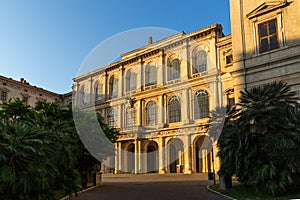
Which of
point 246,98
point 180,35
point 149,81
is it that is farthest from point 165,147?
point 246,98

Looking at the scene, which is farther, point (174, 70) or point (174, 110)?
point (174, 70)

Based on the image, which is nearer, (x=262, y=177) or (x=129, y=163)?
(x=262, y=177)

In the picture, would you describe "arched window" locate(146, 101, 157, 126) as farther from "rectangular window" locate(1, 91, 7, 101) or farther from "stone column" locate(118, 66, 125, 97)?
"rectangular window" locate(1, 91, 7, 101)

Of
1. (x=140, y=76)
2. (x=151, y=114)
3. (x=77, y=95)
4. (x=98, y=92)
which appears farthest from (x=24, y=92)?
(x=151, y=114)

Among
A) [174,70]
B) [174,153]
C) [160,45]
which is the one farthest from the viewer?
[160,45]

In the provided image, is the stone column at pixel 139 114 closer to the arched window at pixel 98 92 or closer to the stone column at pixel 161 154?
the stone column at pixel 161 154

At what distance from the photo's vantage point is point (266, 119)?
12.5 m

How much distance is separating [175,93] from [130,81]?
30.3 feet

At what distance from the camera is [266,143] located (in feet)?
40.4

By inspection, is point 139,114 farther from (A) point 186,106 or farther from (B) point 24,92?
(B) point 24,92

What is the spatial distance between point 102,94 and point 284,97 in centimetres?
3541

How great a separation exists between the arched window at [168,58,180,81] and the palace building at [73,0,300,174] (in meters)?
0.13

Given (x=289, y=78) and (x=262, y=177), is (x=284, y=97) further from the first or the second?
(x=289, y=78)

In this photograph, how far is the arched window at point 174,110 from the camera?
35.1 m
